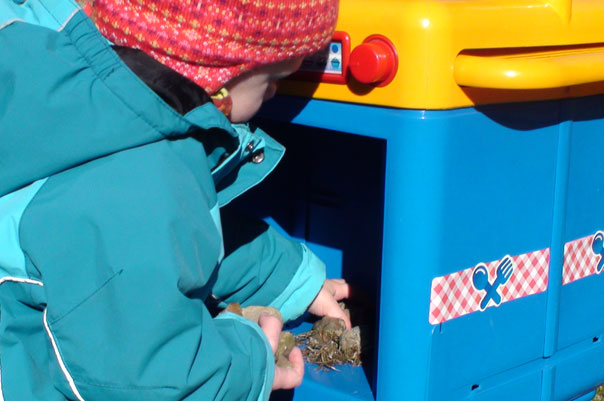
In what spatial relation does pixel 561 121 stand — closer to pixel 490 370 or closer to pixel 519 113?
pixel 519 113

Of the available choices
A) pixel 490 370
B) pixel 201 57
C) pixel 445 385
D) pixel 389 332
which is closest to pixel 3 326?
pixel 201 57

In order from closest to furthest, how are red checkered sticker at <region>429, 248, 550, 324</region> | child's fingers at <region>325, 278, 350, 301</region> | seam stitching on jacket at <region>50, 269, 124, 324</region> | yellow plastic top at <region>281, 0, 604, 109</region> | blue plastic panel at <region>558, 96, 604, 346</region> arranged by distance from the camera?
seam stitching on jacket at <region>50, 269, 124, 324</region>, yellow plastic top at <region>281, 0, 604, 109</region>, red checkered sticker at <region>429, 248, 550, 324</region>, blue plastic panel at <region>558, 96, 604, 346</region>, child's fingers at <region>325, 278, 350, 301</region>

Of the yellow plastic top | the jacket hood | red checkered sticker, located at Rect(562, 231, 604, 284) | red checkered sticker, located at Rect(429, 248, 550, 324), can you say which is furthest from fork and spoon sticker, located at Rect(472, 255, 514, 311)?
the jacket hood

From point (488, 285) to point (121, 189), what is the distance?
2.12ft

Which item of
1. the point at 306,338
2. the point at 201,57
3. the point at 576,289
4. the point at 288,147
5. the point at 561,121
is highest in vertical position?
the point at 201,57

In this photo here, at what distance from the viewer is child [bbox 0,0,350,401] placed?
1074mm

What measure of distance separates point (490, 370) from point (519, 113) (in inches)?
17.2

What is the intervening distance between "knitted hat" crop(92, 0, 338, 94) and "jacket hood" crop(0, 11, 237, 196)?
6 cm

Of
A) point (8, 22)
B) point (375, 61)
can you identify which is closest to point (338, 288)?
point (375, 61)

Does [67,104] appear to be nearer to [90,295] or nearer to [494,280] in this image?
[90,295]

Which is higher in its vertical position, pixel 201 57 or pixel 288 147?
pixel 201 57

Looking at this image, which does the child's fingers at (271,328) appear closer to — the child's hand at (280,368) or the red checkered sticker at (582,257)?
the child's hand at (280,368)

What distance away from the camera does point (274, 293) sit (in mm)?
1688

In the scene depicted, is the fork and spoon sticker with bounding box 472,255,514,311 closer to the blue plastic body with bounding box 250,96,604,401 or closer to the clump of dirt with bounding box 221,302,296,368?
the blue plastic body with bounding box 250,96,604,401
